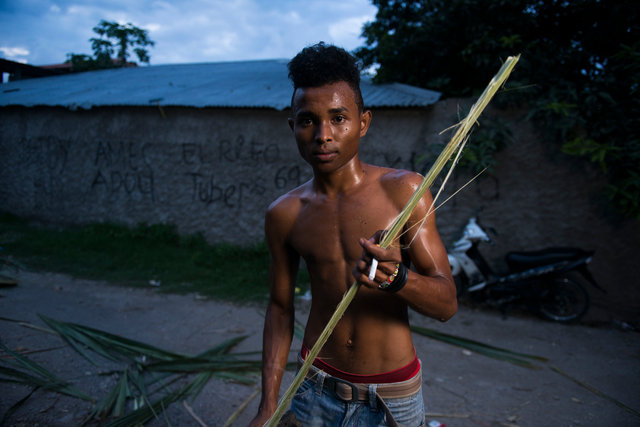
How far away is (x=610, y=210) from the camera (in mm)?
4566

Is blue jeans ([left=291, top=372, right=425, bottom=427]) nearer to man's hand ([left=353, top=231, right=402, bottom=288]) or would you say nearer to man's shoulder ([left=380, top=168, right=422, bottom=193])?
man's hand ([left=353, top=231, right=402, bottom=288])

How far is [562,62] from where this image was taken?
16.0ft

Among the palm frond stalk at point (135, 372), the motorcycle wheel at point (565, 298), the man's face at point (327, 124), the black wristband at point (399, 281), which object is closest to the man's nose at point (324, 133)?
the man's face at point (327, 124)

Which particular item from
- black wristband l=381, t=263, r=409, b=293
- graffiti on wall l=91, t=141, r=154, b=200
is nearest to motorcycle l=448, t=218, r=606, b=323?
black wristband l=381, t=263, r=409, b=293

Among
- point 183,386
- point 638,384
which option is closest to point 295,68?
point 183,386

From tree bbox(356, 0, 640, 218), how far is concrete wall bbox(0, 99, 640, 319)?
0.98 feet

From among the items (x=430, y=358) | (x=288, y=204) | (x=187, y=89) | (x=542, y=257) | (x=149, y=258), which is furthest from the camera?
(x=187, y=89)

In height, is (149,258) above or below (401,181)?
below

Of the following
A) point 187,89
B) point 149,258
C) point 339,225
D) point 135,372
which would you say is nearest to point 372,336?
point 339,225

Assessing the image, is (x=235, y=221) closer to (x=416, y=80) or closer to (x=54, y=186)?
(x=416, y=80)

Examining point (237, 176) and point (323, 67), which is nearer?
point (323, 67)

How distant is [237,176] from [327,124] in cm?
544

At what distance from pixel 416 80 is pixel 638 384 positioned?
487 centimetres

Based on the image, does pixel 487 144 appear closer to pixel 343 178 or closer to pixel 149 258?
pixel 343 178
